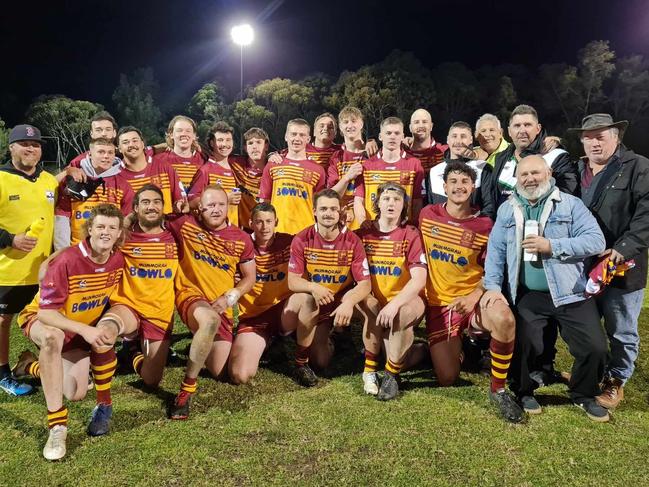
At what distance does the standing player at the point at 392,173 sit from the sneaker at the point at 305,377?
72.4 inches

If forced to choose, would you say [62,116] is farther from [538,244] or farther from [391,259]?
[538,244]

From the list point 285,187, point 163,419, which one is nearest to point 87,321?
point 163,419

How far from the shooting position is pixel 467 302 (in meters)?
4.31

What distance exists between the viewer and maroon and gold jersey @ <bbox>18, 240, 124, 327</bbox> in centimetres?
363

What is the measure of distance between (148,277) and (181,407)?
3.94 ft

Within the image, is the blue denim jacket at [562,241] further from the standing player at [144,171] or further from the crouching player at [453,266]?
the standing player at [144,171]

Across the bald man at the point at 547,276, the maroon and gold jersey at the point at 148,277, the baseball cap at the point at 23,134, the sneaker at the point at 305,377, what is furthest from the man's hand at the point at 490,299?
→ the baseball cap at the point at 23,134

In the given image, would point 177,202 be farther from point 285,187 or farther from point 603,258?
point 603,258

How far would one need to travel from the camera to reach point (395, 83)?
34.0 meters

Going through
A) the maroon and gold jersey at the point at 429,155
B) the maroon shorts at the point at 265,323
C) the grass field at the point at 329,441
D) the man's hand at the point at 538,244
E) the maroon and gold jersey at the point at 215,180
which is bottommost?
the grass field at the point at 329,441

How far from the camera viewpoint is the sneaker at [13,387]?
4.18 meters

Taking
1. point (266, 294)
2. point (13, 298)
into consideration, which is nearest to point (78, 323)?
point (13, 298)

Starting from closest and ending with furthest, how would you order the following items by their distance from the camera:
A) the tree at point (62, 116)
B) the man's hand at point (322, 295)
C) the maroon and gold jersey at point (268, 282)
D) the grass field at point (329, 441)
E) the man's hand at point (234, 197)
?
the grass field at point (329, 441) < the man's hand at point (322, 295) < the maroon and gold jersey at point (268, 282) < the man's hand at point (234, 197) < the tree at point (62, 116)

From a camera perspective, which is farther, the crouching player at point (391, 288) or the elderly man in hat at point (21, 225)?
the elderly man in hat at point (21, 225)
